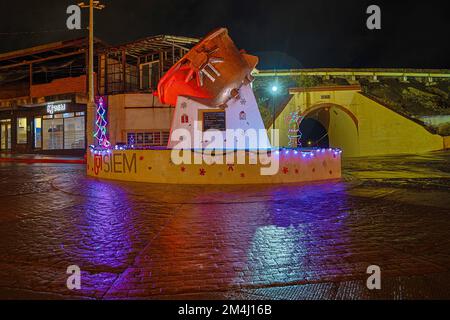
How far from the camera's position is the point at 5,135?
109 ft

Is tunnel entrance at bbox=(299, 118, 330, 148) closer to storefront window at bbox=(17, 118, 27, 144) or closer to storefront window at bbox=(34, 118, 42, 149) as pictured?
storefront window at bbox=(34, 118, 42, 149)

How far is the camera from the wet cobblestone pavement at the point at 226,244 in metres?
3.62

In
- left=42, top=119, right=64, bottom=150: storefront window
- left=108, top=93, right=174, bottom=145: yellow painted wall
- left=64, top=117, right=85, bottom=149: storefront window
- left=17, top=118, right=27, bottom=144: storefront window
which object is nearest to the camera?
left=108, top=93, right=174, bottom=145: yellow painted wall

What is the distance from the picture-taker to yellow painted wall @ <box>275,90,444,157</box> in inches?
1043

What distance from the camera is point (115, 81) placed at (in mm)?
27234

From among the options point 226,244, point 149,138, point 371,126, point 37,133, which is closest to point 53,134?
point 37,133

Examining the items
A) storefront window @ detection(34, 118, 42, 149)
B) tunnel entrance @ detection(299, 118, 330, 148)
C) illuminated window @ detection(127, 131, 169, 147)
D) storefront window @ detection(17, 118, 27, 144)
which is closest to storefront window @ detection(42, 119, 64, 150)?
storefront window @ detection(34, 118, 42, 149)

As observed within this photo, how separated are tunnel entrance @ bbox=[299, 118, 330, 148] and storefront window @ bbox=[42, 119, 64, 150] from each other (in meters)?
20.5

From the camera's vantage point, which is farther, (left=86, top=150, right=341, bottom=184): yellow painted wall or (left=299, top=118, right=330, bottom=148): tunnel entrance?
(left=299, top=118, right=330, bottom=148): tunnel entrance

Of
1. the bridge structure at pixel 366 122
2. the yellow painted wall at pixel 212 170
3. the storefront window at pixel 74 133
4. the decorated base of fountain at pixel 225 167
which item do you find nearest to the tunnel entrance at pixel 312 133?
the bridge structure at pixel 366 122

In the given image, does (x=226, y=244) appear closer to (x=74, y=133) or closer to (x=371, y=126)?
(x=371, y=126)

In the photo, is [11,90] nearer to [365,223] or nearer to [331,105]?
[331,105]

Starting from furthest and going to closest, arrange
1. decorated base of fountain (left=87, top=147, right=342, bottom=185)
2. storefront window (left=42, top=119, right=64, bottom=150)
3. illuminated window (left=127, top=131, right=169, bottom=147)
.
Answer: storefront window (left=42, top=119, right=64, bottom=150) < illuminated window (left=127, top=131, right=169, bottom=147) < decorated base of fountain (left=87, top=147, right=342, bottom=185)
